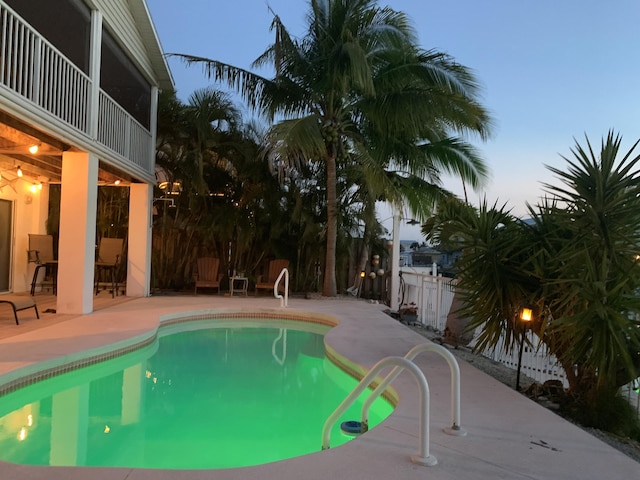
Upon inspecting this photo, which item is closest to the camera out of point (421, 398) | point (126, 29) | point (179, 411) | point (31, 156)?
point (421, 398)

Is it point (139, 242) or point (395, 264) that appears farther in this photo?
point (395, 264)

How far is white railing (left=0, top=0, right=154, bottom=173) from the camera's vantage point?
19.1 feet

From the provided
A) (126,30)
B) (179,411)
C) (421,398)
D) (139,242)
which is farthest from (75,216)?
(421,398)

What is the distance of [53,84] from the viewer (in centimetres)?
664

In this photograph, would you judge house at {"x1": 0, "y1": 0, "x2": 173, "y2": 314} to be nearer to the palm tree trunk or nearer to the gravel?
the palm tree trunk

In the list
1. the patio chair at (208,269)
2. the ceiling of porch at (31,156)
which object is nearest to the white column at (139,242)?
the ceiling of porch at (31,156)

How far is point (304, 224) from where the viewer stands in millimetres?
11945

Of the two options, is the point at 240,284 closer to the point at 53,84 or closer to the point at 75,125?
the point at 75,125

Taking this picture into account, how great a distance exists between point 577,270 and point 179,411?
13.0ft

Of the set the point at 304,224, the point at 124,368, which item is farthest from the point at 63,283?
A: the point at 304,224

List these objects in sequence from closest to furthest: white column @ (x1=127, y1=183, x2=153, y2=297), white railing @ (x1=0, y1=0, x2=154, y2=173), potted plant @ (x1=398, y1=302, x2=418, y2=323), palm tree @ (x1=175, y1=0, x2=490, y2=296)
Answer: white railing @ (x1=0, y1=0, x2=154, y2=173) → palm tree @ (x1=175, y1=0, x2=490, y2=296) → potted plant @ (x1=398, y1=302, x2=418, y2=323) → white column @ (x1=127, y1=183, x2=153, y2=297)

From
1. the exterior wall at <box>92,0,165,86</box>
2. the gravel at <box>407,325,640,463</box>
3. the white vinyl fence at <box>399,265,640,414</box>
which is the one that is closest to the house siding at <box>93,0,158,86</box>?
the exterior wall at <box>92,0,165,86</box>

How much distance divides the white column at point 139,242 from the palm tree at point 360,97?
330 centimetres

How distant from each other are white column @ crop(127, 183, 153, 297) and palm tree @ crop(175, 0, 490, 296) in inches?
130
